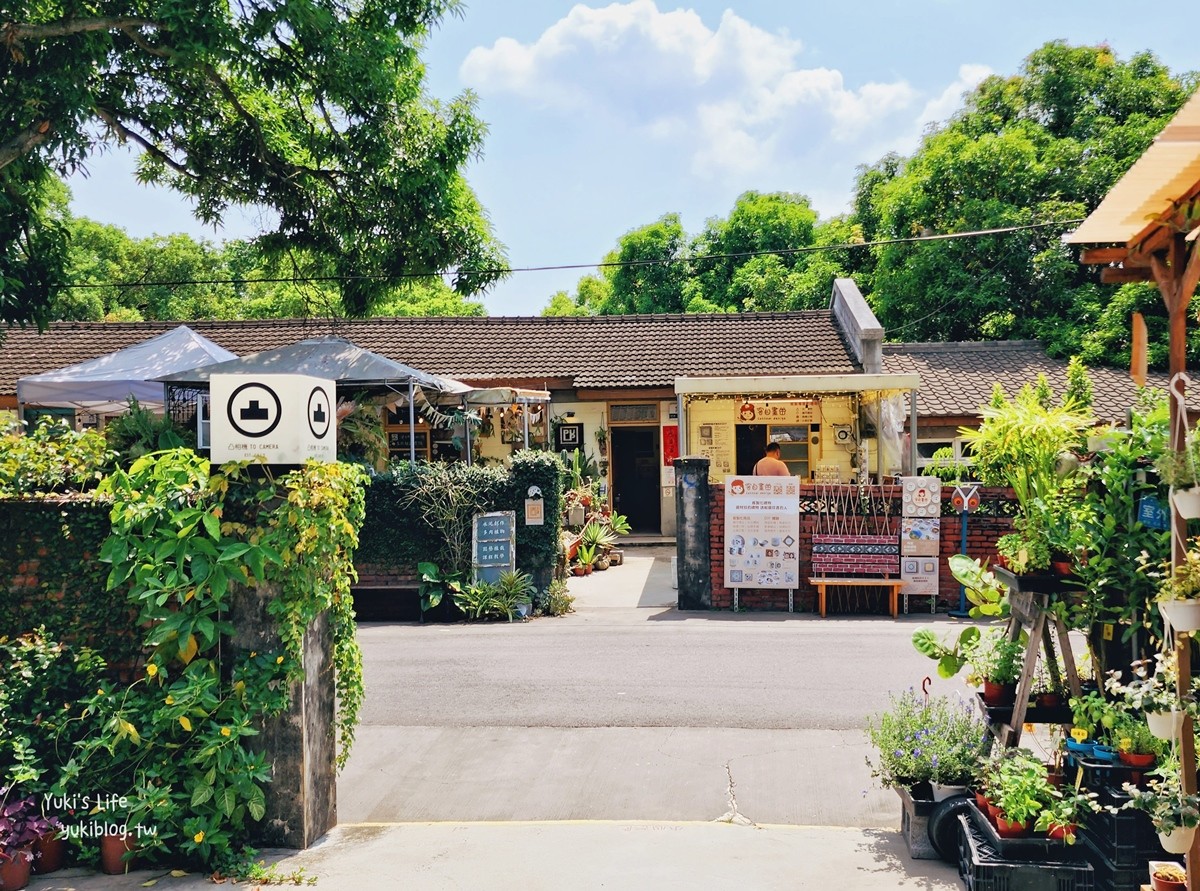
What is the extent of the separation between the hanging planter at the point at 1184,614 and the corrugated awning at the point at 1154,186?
1.78 m

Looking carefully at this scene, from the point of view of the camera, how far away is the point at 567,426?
61.6ft

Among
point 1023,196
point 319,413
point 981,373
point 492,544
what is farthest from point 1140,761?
point 1023,196

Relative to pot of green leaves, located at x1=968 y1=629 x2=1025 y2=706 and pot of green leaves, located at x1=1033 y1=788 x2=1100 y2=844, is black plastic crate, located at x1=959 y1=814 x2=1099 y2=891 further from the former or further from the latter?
pot of green leaves, located at x1=968 y1=629 x2=1025 y2=706

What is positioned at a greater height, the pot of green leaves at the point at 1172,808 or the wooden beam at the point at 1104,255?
the wooden beam at the point at 1104,255

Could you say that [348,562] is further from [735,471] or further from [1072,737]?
[735,471]

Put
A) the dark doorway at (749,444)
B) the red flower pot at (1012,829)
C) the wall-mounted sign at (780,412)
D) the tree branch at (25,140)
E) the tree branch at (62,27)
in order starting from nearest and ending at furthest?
the red flower pot at (1012,829) → the tree branch at (62,27) → the tree branch at (25,140) → the wall-mounted sign at (780,412) → the dark doorway at (749,444)

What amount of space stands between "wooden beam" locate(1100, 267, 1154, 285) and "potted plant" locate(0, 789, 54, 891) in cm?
697

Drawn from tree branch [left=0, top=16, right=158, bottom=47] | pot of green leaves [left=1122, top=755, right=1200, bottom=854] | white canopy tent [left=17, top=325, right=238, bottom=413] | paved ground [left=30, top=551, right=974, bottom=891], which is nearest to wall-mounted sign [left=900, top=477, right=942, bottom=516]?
paved ground [left=30, top=551, right=974, bottom=891]

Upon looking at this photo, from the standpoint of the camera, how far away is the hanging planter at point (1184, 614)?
12.1 ft

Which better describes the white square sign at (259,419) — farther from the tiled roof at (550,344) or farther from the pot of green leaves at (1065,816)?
the tiled roof at (550,344)

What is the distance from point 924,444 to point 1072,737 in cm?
1481

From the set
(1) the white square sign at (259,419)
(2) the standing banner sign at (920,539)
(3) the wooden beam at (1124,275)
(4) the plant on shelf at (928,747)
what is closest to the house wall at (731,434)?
(2) the standing banner sign at (920,539)

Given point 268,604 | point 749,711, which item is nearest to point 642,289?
point 749,711

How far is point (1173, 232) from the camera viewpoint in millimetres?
4914
